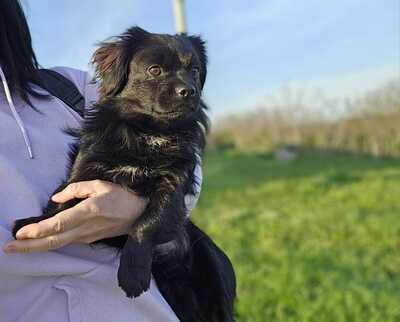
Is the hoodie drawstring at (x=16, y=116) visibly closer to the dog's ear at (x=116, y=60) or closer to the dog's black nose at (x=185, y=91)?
the dog's ear at (x=116, y=60)

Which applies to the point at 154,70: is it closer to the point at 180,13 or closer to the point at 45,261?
the point at 45,261

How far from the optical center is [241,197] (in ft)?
38.3

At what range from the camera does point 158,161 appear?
1.84m

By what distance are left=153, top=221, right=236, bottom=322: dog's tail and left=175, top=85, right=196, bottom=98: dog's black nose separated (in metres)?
0.48

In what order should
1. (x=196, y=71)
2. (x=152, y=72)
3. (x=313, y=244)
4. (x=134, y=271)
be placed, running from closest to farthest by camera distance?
(x=134, y=271)
(x=152, y=72)
(x=196, y=71)
(x=313, y=244)

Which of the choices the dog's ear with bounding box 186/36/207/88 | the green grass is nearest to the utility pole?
the green grass

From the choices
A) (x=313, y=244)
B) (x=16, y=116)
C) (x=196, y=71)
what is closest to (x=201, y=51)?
(x=196, y=71)

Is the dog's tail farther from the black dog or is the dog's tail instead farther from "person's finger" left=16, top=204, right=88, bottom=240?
"person's finger" left=16, top=204, right=88, bottom=240

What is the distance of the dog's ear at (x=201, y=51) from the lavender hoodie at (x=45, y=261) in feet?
2.14

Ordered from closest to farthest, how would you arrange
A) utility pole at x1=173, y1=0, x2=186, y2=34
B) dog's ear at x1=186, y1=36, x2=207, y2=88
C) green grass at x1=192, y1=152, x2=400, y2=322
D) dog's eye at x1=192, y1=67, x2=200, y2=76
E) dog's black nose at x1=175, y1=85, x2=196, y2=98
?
dog's black nose at x1=175, y1=85, x2=196, y2=98
dog's eye at x1=192, y1=67, x2=200, y2=76
dog's ear at x1=186, y1=36, x2=207, y2=88
green grass at x1=192, y1=152, x2=400, y2=322
utility pole at x1=173, y1=0, x2=186, y2=34

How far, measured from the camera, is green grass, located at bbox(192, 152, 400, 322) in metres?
4.51

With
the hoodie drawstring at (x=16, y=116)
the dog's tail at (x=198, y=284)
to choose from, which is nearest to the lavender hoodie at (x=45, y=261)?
the hoodie drawstring at (x=16, y=116)

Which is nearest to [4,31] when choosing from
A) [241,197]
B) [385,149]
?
[241,197]

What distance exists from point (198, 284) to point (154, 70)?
0.72 metres
